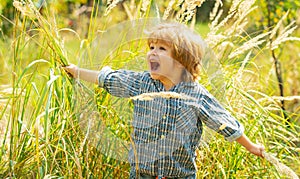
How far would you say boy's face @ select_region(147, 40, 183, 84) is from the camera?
7.62ft

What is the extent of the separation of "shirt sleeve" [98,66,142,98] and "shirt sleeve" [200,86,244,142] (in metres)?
0.27

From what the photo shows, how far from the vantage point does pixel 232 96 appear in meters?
2.95

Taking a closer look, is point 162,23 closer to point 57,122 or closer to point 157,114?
point 157,114

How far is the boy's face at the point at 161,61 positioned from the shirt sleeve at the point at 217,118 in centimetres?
17

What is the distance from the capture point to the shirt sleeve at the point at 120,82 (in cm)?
240

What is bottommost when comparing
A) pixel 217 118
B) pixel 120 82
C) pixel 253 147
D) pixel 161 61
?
pixel 253 147

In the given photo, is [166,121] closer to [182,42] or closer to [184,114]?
[184,114]

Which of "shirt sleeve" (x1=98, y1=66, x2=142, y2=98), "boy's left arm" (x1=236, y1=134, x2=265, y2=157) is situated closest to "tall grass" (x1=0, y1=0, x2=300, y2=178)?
"shirt sleeve" (x1=98, y1=66, x2=142, y2=98)

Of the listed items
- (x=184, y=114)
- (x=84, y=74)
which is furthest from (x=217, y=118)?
(x=84, y=74)

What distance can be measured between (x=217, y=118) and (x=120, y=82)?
41 cm

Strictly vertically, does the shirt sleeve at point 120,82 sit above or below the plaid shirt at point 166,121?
above

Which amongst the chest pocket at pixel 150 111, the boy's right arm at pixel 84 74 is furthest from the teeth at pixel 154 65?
the boy's right arm at pixel 84 74

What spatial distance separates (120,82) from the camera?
2398 millimetres

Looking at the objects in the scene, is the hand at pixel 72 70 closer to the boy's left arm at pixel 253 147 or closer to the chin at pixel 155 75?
the chin at pixel 155 75
